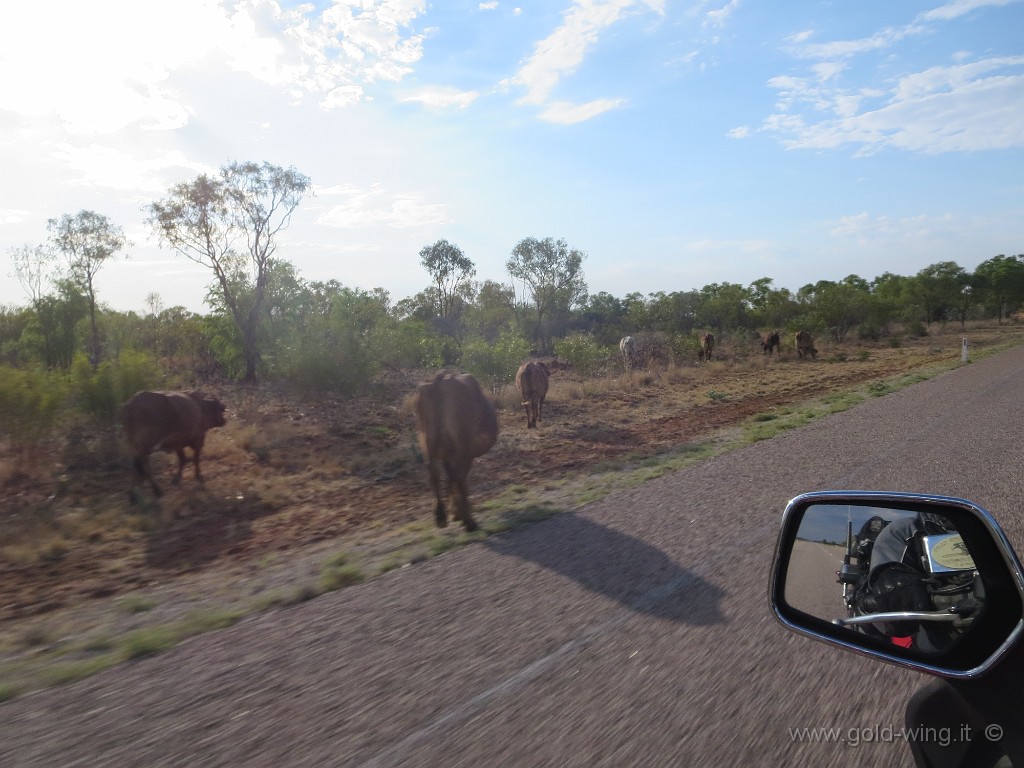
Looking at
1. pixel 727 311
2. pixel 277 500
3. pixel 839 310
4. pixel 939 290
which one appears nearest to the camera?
pixel 277 500

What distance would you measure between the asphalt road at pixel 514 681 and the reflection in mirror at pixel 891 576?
102 centimetres

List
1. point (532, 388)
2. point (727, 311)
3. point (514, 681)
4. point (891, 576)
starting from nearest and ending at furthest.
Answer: point (891, 576) → point (514, 681) → point (532, 388) → point (727, 311)

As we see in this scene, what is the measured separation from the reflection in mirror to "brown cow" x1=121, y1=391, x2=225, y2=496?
10.3 metres

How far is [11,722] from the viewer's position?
140 inches

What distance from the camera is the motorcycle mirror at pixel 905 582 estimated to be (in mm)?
1823

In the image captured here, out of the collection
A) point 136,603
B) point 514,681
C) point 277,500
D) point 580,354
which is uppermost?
point 580,354

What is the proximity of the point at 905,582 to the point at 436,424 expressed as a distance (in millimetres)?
6316

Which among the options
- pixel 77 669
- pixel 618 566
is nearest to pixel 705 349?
pixel 618 566

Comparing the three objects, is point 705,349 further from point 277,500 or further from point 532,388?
point 277,500

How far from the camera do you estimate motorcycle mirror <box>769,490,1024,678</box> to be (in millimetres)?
1823

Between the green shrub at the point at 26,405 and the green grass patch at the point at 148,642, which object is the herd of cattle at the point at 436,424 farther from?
the green grass patch at the point at 148,642

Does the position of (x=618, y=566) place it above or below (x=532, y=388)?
below

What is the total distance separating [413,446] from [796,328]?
118 feet

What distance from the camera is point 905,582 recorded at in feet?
6.57
